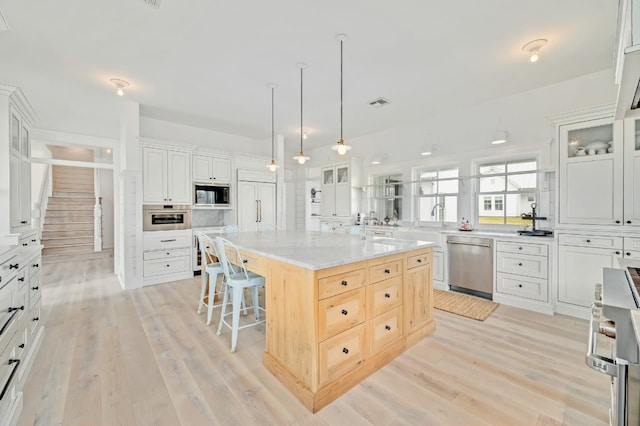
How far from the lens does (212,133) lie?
19.0 ft

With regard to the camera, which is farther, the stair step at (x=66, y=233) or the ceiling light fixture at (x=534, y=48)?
the stair step at (x=66, y=233)

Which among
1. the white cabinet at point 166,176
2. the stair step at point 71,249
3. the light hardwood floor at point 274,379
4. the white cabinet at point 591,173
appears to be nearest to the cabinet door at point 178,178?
the white cabinet at point 166,176

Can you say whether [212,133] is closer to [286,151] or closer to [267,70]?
[286,151]

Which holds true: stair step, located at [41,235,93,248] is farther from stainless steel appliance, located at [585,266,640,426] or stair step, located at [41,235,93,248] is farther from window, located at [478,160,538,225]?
stainless steel appliance, located at [585,266,640,426]

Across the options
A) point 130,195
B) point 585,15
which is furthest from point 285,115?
point 585,15

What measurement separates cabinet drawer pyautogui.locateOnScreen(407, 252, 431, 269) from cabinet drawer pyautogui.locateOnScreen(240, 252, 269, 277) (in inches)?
49.0

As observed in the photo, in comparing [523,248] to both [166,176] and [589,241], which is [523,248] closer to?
[589,241]

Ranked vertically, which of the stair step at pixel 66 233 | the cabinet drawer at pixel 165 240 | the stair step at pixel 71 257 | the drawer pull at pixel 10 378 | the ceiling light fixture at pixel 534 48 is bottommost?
the stair step at pixel 71 257

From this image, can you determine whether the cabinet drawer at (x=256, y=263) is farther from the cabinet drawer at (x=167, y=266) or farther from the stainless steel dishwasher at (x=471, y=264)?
the stainless steel dishwasher at (x=471, y=264)

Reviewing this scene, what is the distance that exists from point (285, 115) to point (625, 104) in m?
4.20

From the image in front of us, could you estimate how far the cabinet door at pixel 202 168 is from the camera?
503cm

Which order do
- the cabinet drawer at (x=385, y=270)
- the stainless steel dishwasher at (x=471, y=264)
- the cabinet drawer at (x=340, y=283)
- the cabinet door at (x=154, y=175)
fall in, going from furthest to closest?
the cabinet door at (x=154, y=175) → the stainless steel dishwasher at (x=471, y=264) → the cabinet drawer at (x=385, y=270) → the cabinet drawer at (x=340, y=283)

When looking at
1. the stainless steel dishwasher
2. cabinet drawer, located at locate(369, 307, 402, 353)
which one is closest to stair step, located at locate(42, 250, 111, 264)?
cabinet drawer, located at locate(369, 307, 402, 353)

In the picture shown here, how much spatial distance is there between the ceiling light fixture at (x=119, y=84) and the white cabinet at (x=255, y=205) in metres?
2.34
